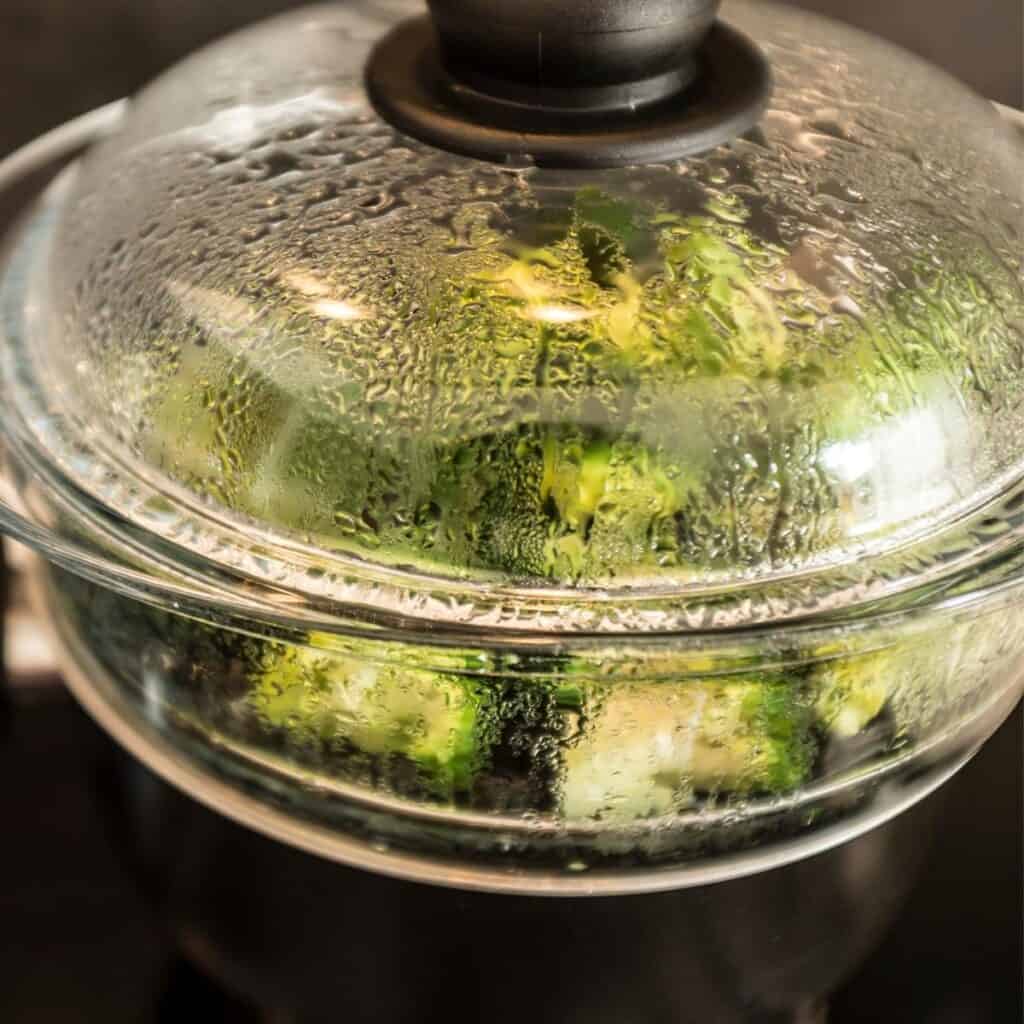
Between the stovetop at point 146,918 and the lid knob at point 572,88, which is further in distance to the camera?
the stovetop at point 146,918

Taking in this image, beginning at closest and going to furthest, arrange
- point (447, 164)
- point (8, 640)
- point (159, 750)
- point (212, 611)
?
point (212, 611)
point (447, 164)
point (159, 750)
point (8, 640)

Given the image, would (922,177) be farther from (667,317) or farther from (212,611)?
(212,611)

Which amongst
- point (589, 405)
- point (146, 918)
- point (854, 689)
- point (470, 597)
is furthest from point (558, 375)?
point (146, 918)

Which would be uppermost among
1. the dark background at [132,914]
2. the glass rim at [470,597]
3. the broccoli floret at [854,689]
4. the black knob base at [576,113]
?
the black knob base at [576,113]

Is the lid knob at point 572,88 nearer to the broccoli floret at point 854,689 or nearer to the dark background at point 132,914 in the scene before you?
the broccoli floret at point 854,689

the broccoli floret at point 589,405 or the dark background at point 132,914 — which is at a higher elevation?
the broccoli floret at point 589,405

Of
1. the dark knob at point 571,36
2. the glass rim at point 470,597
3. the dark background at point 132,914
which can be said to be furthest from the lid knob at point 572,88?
the dark background at point 132,914

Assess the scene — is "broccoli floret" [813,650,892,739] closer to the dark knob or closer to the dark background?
the dark background

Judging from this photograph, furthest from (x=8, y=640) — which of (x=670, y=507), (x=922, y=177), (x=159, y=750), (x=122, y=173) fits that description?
(x=922, y=177)
